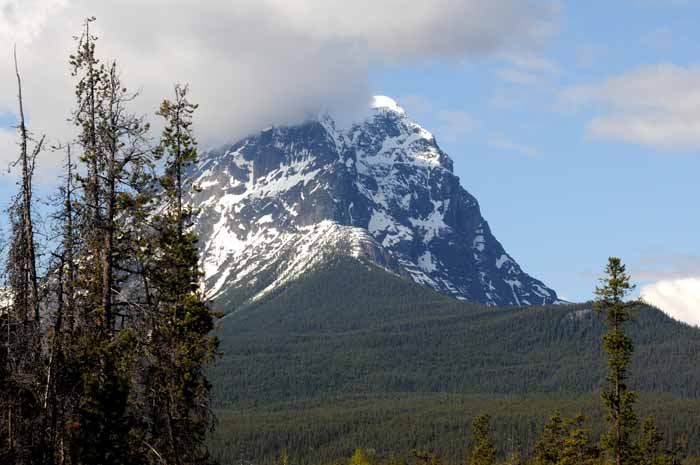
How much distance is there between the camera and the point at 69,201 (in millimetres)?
33656

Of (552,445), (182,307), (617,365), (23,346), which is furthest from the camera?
(552,445)

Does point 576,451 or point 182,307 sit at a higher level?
point 182,307

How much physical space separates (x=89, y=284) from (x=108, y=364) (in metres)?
3.47

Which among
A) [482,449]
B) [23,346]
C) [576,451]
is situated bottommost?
[482,449]

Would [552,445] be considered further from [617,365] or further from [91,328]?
[91,328]

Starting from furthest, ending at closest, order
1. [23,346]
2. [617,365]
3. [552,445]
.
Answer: [552,445] < [617,365] < [23,346]

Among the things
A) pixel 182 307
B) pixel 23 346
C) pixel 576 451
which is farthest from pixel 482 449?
pixel 23 346

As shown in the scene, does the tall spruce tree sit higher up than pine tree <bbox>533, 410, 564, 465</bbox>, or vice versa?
the tall spruce tree

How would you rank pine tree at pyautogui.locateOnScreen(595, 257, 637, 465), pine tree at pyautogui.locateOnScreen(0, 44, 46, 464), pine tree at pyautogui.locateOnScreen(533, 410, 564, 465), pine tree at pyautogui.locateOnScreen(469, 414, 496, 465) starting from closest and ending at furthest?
pine tree at pyautogui.locateOnScreen(0, 44, 46, 464)
pine tree at pyautogui.locateOnScreen(595, 257, 637, 465)
pine tree at pyautogui.locateOnScreen(533, 410, 564, 465)
pine tree at pyautogui.locateOnScreen(469, 414, 496, 465)

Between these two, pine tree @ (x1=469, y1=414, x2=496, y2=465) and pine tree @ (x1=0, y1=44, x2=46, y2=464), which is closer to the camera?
pine tree @ (x1=0, y1=44, x2=46, y2=464)

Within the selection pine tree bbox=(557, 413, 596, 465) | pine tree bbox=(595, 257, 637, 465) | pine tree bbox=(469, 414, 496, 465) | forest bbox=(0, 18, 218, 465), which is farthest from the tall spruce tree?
pine tree bbox=(469, 414, 496, 465)

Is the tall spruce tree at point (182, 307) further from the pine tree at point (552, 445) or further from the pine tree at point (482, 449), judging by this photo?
the pine tree at point (482, 449)

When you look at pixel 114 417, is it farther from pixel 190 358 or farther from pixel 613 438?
pixel 613 438

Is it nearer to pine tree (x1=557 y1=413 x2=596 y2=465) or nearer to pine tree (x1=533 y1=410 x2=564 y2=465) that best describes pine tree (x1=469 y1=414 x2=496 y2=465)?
pine tree (x1=533 y1=410 x2=564 y2=465)
